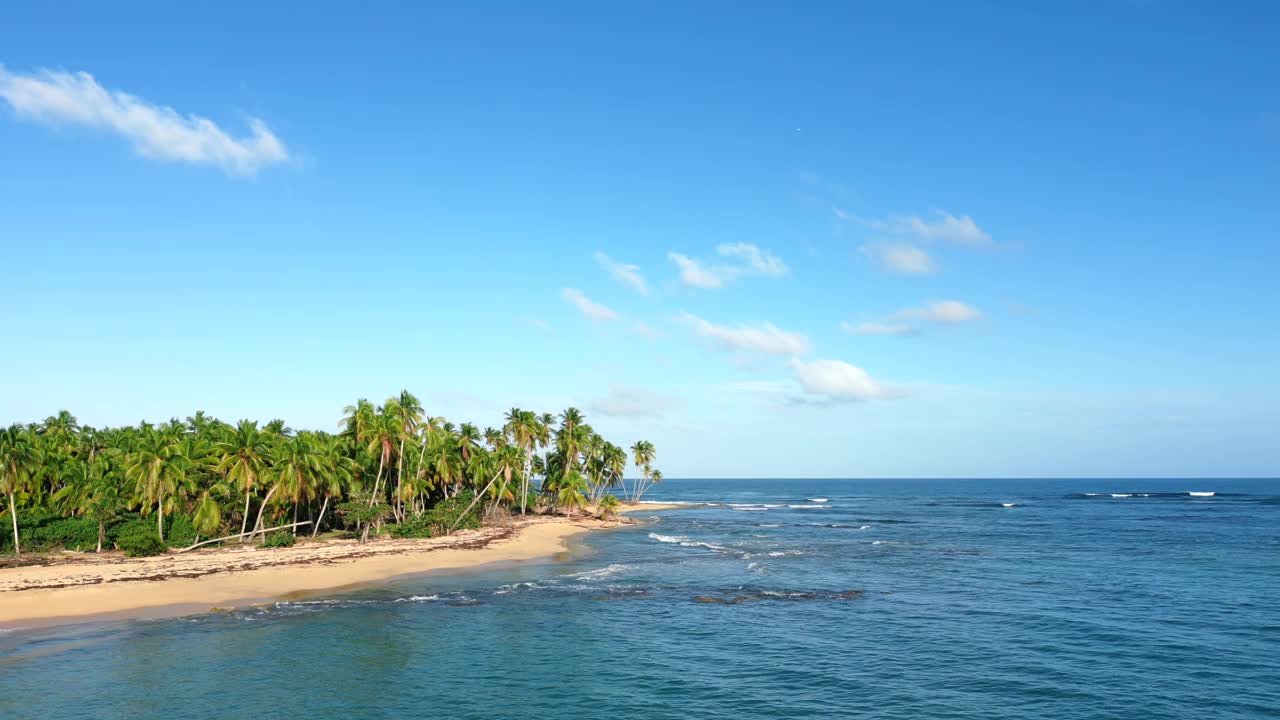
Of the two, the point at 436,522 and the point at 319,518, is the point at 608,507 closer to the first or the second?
the point at 436,522

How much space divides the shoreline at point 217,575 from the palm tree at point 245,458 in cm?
661

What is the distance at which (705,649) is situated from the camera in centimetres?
3906

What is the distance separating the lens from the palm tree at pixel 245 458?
70.7 meters

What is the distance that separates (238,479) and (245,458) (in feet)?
6.69

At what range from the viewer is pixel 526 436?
11444cm

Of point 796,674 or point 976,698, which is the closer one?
point 976,698

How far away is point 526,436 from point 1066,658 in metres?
86.4

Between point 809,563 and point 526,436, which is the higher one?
point 526,436

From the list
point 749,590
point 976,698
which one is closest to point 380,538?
point 749,590

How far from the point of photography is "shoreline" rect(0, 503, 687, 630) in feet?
151

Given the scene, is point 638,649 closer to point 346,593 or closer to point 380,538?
point 346,593

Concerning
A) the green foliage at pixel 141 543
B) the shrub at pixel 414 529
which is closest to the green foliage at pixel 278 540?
the green foliage at pixel 141 543

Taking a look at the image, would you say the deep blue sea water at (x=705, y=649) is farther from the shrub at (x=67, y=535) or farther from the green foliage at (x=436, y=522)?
the shrub at (x=67, y=535)

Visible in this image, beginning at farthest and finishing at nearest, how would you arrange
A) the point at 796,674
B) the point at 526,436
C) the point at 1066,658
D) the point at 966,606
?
the point at 526,436
the point at 966,606
the point at 1066,658
the point at 796,674
